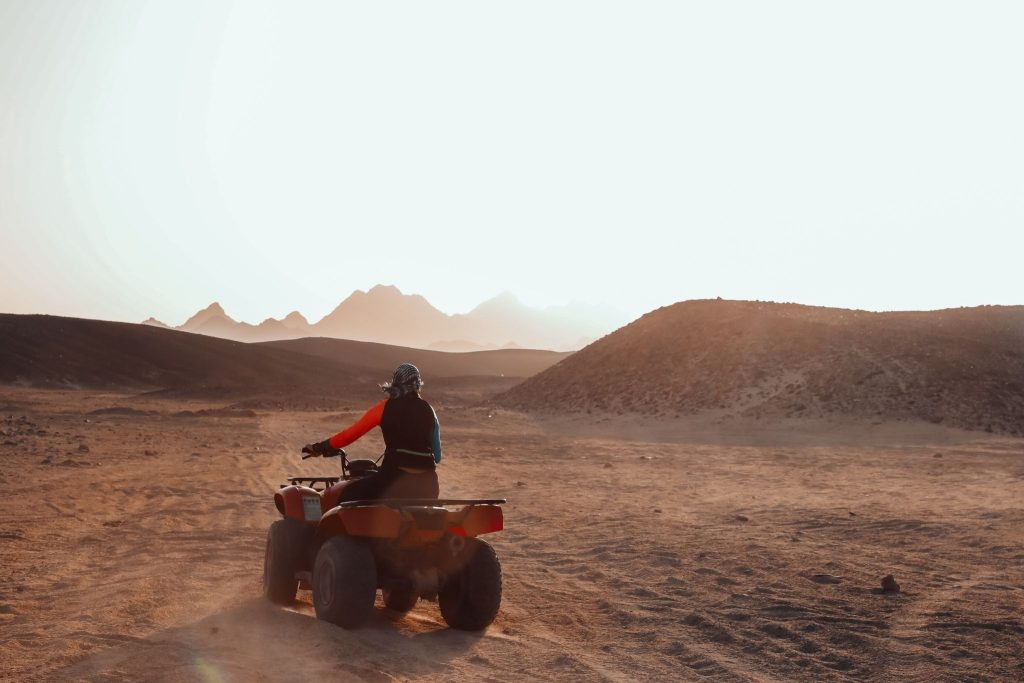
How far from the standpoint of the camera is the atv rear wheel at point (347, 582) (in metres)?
7.03

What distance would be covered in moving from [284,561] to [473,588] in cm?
167

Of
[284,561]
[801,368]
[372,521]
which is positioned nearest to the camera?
[372,521]

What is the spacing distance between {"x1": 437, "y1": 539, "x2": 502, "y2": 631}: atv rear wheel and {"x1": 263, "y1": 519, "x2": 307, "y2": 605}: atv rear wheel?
4.39 ft

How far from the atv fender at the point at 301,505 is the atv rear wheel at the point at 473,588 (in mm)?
1303

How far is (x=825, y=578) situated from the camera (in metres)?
9.72

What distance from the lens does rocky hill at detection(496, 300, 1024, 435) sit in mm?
37812

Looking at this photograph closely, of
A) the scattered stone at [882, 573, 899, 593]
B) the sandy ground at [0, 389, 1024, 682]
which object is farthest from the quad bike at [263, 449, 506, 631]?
the scattered stone at [882, 573, 899, 593]

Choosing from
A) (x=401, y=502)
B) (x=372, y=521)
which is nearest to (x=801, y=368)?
(x=401, y=502)

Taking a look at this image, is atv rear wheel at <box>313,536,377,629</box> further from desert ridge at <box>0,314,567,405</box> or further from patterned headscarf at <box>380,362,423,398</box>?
desert ridge at <box>0,314,567,405</box>

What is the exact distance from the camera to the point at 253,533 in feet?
39.4

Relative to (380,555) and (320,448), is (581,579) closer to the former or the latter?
(380,555)

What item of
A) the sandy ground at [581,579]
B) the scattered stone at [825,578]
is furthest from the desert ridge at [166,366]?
the scattered stone at [825,578]

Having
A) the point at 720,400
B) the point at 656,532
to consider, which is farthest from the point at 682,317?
the point at 656,532

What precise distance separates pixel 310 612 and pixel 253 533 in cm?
439
